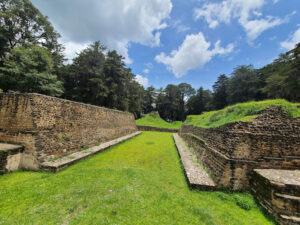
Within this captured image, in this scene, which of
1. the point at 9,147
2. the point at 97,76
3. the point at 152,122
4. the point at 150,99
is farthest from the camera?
the point at 150,99

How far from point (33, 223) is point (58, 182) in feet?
4.32

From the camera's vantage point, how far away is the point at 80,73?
754 inches

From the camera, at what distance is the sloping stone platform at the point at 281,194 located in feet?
7.19

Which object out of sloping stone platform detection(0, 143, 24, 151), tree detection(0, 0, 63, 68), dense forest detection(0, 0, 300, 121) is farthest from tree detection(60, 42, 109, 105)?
sloping stone platform detection(0, 143, 24, 151)

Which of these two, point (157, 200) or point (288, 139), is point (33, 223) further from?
point (288, 139)

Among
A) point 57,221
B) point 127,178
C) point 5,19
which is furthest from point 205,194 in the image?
point 5,19

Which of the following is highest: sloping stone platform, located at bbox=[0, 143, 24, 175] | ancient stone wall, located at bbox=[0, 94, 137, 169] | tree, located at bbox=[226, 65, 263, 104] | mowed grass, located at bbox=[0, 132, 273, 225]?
tree, located at bbox=[226, 65, 263, 104]

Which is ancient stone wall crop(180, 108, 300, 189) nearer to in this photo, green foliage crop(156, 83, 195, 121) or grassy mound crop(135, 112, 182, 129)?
grassy mound crop(135, 112, 182, 129)

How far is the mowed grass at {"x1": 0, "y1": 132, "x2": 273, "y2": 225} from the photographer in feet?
6.98

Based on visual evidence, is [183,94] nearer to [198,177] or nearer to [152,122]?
[152,122]

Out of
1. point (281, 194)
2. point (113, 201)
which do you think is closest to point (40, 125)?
point (113, 201)

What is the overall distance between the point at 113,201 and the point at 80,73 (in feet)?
71.6

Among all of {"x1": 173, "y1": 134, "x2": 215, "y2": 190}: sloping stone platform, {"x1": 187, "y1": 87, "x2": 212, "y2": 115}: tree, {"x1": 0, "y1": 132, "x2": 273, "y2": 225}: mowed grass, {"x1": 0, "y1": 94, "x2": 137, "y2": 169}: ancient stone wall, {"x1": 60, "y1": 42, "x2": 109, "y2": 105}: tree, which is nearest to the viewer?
{"x1": 0, "y1": 132, "x2": 273, "y2": 225}: mowed grass

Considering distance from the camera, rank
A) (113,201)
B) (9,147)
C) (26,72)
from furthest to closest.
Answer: (26,72) → (9,147) → (113,201)
